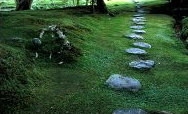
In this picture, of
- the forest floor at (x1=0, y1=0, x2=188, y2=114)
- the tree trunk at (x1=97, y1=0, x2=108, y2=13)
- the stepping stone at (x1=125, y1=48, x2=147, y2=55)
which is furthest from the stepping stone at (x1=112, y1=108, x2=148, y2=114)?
the tree trunk at (x1=97, y1=0, x2=108, y2=13)

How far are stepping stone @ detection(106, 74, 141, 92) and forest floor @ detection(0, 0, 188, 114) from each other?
0.43 feet

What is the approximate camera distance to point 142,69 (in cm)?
838

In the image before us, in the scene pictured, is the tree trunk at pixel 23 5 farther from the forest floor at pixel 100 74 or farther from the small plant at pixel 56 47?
the small plant at pixel 56 47

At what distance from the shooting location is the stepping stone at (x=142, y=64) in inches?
334

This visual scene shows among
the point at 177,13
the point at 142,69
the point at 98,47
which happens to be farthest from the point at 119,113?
the point at 177,13

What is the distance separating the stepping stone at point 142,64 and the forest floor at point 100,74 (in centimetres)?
16

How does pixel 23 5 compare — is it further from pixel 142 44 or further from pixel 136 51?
pixel 136 51

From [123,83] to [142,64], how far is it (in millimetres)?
1735

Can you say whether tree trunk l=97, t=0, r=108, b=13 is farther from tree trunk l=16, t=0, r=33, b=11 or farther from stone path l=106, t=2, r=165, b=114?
stone path l=106, t=2, r=165, b=114

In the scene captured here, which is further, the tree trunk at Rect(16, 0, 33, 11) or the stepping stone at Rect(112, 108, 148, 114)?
the tree trunk at Rect(16, 0, 33, 11)

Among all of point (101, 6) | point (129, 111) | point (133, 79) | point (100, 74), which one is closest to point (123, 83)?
point (133, 79)

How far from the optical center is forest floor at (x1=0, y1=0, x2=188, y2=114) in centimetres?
625

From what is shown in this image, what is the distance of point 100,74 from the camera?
7902mm

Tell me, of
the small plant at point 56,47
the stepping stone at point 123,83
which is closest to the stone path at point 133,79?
the stepping stone at point 123,83
